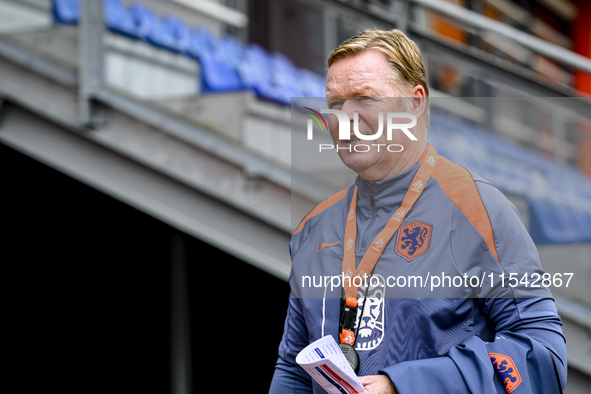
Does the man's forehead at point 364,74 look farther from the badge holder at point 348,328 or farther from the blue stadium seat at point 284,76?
the blue stadium seat at point 284,76

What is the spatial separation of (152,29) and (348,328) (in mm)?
3273

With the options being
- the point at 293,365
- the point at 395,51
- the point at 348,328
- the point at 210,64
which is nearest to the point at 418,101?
the point at 395,51

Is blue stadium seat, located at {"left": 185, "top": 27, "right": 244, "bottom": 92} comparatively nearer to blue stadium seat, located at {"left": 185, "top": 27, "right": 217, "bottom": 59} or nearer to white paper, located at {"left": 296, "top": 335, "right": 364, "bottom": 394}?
blue stadium seat, located at {"left": 185, "top": 27, "right": 217, "bottom": 59}

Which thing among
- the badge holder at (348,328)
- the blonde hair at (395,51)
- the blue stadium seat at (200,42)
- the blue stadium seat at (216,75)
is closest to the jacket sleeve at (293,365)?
the badge holder at (348,328)

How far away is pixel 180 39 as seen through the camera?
13.5 ft

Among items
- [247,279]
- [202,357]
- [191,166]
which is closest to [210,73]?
[191,166]

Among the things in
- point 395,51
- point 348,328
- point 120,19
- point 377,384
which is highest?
point 120,19

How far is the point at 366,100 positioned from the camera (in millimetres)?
1171

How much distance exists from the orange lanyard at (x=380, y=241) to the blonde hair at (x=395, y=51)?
0.58ft

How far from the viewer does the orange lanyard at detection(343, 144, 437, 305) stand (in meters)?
1.18

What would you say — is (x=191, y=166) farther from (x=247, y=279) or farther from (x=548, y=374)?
(x=548, y=374)

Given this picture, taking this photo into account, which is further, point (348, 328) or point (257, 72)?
point (257, 72)

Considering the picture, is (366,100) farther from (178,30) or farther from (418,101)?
(178,30)

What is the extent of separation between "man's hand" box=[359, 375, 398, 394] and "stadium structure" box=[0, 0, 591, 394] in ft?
1.70
